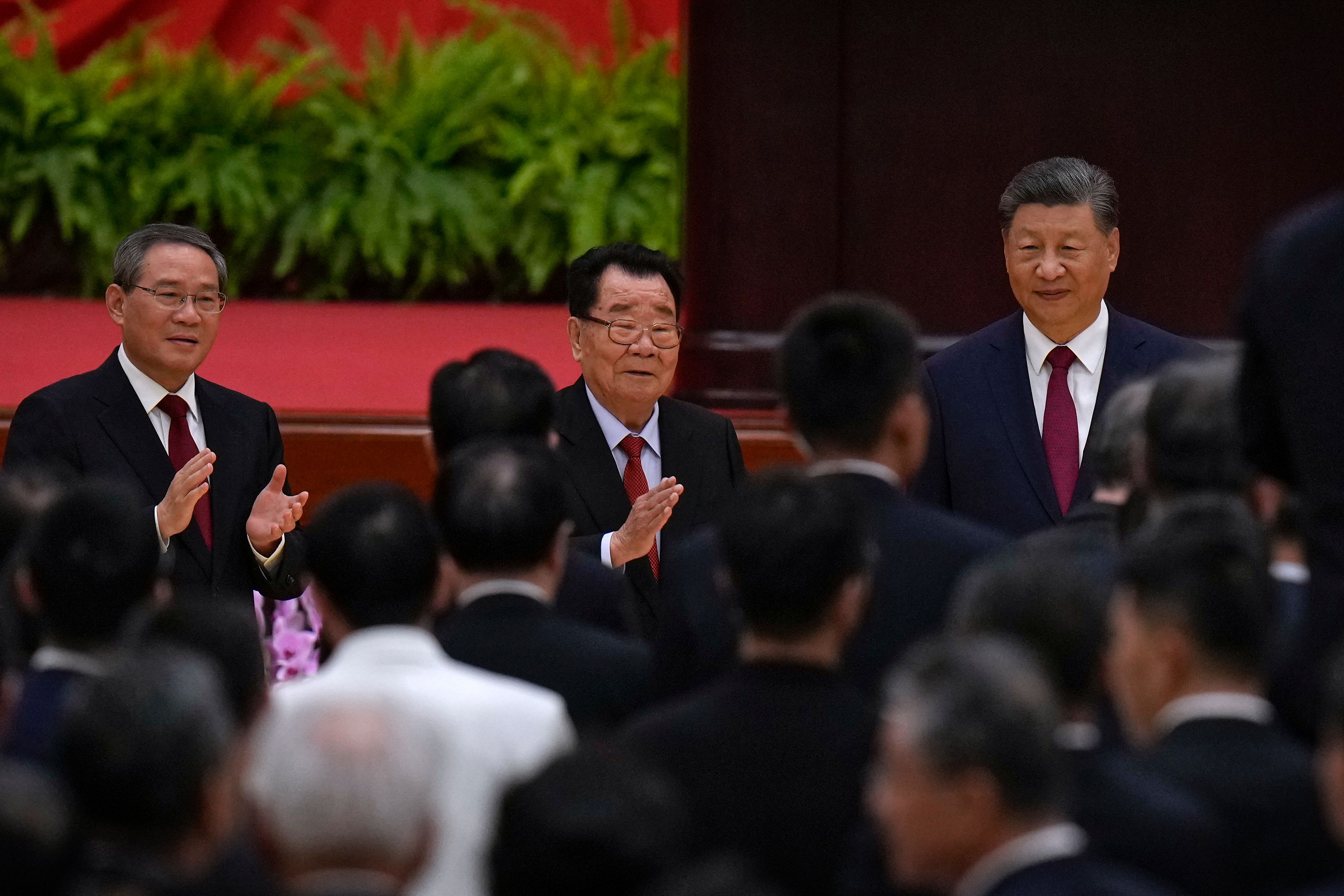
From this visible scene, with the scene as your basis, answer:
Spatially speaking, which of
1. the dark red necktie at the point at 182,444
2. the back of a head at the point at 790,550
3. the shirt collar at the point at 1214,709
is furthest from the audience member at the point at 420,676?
the dark red necktie at the point at 182,444

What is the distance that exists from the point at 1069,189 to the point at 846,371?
1.62 meters

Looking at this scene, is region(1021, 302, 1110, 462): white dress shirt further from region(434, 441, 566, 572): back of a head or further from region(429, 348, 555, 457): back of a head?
region(434, 441, 566, 572): back of a head

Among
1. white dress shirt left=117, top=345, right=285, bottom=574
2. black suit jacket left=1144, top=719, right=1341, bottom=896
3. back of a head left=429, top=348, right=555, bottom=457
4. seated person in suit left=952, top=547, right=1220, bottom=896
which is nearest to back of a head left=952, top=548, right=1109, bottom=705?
seated person in suit left=952, top=547, right=1220, bottom=896

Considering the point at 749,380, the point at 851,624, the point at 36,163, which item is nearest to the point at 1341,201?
the point at 851,624

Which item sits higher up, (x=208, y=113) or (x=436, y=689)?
(x=208, y=113)

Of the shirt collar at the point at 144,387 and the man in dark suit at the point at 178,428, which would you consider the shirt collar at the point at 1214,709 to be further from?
the shirt collar at the point at 144,387

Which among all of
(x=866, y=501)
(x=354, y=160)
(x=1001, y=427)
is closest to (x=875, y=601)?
(x=866, y=501)

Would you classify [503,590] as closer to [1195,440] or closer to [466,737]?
[466,737]

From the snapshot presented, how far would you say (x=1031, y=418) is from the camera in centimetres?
384

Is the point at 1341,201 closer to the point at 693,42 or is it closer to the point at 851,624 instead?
the point at 851,624

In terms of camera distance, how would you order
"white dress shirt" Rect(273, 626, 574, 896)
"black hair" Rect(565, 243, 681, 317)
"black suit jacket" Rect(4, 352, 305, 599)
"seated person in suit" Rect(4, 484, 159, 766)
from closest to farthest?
"white dress shirt" Rect(273, 626, 574, 896) < "seated person in suit" Rect(4, 484, 159, 766) < "black suit jacket" Rect(4, 352, 305, 599) < "black hair" Rect(565, 243, 681, 317)

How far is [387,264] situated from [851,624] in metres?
5.56

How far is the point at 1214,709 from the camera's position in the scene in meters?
1.94

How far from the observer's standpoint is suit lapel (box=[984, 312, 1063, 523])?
3.78 meters
